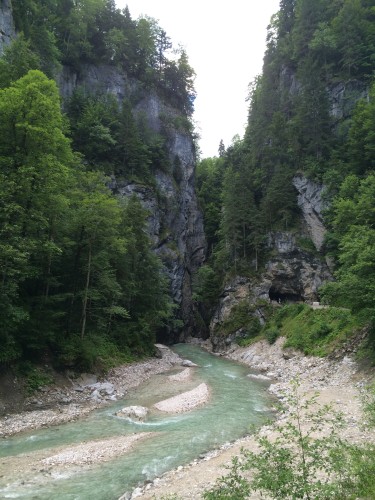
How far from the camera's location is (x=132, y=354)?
3161 centimetres

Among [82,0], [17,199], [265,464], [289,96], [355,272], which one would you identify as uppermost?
[82,0]

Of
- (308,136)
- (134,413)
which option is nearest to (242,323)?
(308,136)

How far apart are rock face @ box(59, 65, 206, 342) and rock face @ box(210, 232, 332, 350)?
374 inches

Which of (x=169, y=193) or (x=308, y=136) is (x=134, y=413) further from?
(x=308, y=136)

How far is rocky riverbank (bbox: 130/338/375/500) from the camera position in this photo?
905cm

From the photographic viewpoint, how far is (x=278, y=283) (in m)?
47.1

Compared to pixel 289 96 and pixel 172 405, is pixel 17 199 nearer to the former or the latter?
pixel 172 405

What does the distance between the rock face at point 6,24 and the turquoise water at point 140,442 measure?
31055 millimetres

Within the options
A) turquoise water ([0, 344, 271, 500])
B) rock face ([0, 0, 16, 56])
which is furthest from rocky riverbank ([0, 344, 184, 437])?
rock face ([0, 0, 16, 56])

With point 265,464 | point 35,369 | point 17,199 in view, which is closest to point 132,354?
point 35,369

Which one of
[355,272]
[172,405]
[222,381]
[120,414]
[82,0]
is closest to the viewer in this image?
[120,414]

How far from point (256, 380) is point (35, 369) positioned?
1523cm

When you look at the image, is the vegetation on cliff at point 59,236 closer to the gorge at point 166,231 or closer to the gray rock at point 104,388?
the gorge at point 166,231

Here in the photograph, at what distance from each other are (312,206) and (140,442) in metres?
41.4
